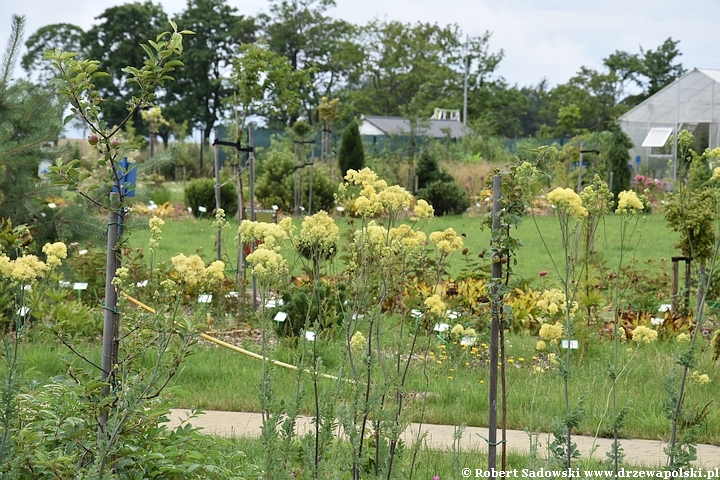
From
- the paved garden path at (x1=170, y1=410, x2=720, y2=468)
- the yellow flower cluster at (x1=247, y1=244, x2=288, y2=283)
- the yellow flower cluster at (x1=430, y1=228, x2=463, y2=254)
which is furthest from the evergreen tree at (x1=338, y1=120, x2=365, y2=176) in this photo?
the yellow flower cluster at (x1=247, y1=244, x2=288, y2=283)

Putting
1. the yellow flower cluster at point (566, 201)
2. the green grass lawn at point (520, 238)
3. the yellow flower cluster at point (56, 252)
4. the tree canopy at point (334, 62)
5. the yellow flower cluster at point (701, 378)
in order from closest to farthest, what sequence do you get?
the yellow flower cluster at point (566, 201) → the yellow flower cluster at point (56, 252) → the yellow flower cluster at point (701, 378) → the green grass lawn at point (520, 238) → the tree canopy at point (334, 62)

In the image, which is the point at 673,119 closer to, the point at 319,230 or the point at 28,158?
the point at 28,158

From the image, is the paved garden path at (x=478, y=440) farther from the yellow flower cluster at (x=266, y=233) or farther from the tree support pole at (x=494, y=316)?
the yellow flower cluster at (x=266, y=233)

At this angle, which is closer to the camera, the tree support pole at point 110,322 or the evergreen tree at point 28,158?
the tree support pole at point 110,322

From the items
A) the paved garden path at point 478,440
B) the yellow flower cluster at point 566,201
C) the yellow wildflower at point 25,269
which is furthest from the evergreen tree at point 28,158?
the yellow flower cluster at point 566,201

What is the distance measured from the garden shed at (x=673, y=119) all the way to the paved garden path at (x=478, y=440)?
21.7 metres

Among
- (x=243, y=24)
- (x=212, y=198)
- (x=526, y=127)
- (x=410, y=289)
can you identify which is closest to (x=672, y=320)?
(x=410, y=289)

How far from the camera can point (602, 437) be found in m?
4.48

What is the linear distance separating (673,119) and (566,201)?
25299 millimetres

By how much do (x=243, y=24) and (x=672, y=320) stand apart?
1571 inches

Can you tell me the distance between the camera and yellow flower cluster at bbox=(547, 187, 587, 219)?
2.80m

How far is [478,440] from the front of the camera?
4258 mm

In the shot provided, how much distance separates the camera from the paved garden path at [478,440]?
397 cm

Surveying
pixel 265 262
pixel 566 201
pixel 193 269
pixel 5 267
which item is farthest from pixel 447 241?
pixel 5 267
